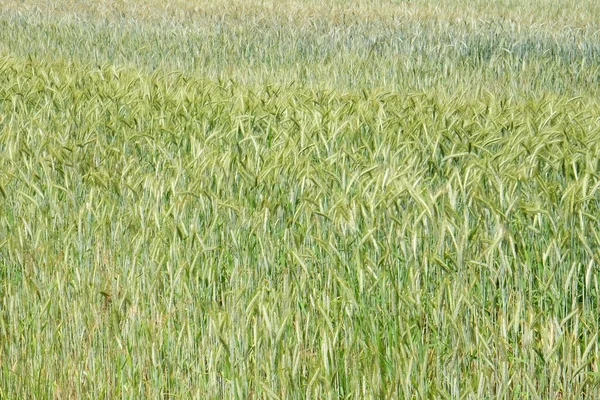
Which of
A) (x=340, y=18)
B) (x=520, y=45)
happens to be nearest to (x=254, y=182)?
(x=520, y=45)

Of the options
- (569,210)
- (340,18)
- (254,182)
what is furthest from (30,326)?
(340,18)

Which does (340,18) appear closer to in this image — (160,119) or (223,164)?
(160,119)

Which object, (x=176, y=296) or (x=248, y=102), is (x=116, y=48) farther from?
(x=176, y=296)

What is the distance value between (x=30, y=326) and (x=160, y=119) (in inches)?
73.3

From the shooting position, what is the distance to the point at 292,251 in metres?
2.10

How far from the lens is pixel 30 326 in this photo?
2443 mm

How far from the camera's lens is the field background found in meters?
2.01

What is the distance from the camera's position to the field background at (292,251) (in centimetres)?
201

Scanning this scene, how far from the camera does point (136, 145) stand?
3.97 metres

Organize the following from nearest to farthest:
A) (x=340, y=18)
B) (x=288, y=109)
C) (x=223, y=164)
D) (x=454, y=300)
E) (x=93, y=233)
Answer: (x=454, y=300), (x=93, y=233), (x=223, y=164), (x=288, y=109), (x=340, y=18)

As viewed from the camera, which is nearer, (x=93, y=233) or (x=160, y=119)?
(x=93, y=233)

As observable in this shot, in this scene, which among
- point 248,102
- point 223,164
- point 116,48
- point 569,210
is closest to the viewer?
point 569,210

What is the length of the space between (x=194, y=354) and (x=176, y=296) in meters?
0.29

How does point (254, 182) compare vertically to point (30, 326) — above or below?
above
